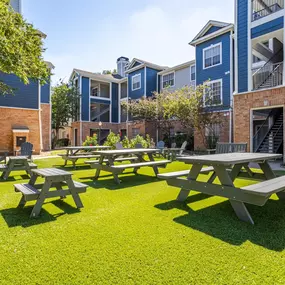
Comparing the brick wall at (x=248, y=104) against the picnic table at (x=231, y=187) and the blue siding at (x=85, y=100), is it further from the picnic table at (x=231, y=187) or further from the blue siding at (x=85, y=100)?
the blue siding at (x=85, y=100)

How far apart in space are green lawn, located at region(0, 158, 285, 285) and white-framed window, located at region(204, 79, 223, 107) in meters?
12.2

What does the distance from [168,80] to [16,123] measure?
45.5 feet

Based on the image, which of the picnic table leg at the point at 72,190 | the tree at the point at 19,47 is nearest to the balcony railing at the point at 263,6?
the tree at the point at 19,47

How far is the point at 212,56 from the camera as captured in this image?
56.1 feet

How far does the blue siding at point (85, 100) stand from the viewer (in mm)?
25280

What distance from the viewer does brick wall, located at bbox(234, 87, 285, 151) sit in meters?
10.3

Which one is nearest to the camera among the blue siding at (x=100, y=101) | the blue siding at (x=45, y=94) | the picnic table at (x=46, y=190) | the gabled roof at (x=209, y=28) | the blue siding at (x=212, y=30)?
the picnic table at (x=46, y=190)

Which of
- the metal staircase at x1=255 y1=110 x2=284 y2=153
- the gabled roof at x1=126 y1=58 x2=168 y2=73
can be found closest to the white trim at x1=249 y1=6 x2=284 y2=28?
the metal staircase at x1=255 y1=110 x2=284 y2=153

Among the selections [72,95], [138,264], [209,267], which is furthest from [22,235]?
[72,95]

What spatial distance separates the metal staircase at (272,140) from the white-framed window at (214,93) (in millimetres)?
4423

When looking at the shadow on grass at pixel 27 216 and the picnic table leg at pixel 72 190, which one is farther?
the picnic table leg at pixel 72 190

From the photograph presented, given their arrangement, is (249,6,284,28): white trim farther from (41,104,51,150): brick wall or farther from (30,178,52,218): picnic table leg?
(41,104,51,150): brick wall

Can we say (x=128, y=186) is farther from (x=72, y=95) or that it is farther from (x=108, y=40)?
(x=72, y=95)

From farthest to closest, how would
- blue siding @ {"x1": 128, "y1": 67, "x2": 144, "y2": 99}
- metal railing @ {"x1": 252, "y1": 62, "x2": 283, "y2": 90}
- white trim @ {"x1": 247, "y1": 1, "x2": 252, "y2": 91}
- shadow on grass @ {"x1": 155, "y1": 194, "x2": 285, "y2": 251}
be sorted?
1. blue siding @ {"x1": 128, "y1": 67, "x2": 144, "y2": 99}
2. metal railing @ {"x1": 252, "y1": 62, "x2": 283, "y2": 90}
3. white trim @ {"x1": 247, "y1": 1, "x2": 252, "y2": 91}
4. shadow on grass @ {"x1": 155, "y1": 194, "x2": 285, "y2": 251}
